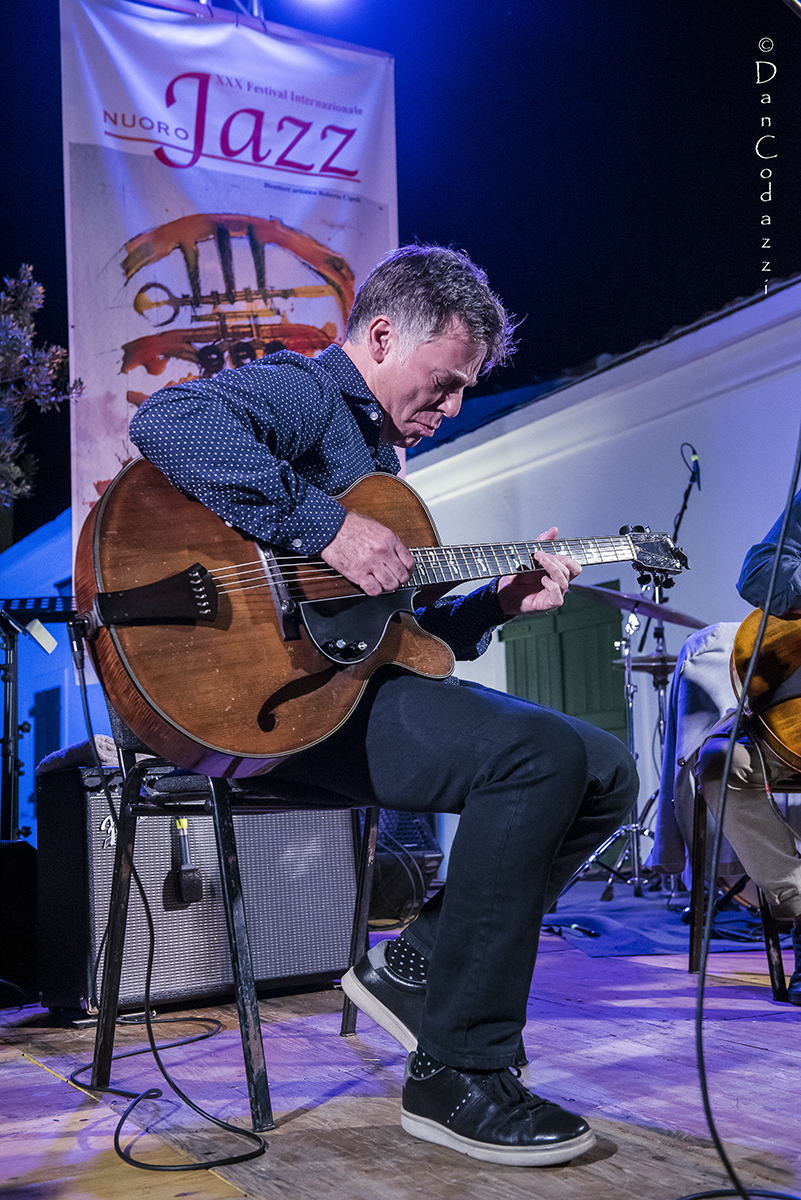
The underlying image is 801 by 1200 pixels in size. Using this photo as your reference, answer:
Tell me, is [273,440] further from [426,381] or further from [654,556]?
[654,556]

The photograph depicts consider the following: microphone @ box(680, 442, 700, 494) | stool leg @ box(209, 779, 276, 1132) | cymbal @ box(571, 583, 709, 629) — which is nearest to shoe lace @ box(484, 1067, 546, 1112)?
stool leg @ box(209, 779, 276, 1132)

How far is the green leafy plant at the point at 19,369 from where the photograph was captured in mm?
3549

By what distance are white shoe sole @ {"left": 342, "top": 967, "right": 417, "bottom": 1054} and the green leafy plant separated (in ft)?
8.59

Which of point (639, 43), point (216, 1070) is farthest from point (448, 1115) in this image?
point (639, 43)

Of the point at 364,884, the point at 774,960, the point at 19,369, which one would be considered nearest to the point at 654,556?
the point at 364,884

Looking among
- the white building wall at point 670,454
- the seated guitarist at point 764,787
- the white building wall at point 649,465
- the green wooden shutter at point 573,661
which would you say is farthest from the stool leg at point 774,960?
the green wooden shutter at point 573,661

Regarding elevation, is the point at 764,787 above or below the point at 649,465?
below

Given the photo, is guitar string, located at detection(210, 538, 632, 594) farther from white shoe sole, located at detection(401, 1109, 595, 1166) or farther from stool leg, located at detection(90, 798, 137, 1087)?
white shoe sole, located at detection(401, 1109, 595, 1166)

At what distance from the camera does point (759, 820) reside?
253cm

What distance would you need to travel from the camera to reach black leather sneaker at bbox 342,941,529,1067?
5.11ft

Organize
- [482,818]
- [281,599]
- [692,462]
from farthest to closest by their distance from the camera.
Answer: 1. [692,462]
2. [281,599]
3. [482,818]

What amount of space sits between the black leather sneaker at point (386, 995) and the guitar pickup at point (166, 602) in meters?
0.64

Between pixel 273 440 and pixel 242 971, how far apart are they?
0.85 m

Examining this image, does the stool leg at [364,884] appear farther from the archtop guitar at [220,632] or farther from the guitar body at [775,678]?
the guitar body at [775,678]
